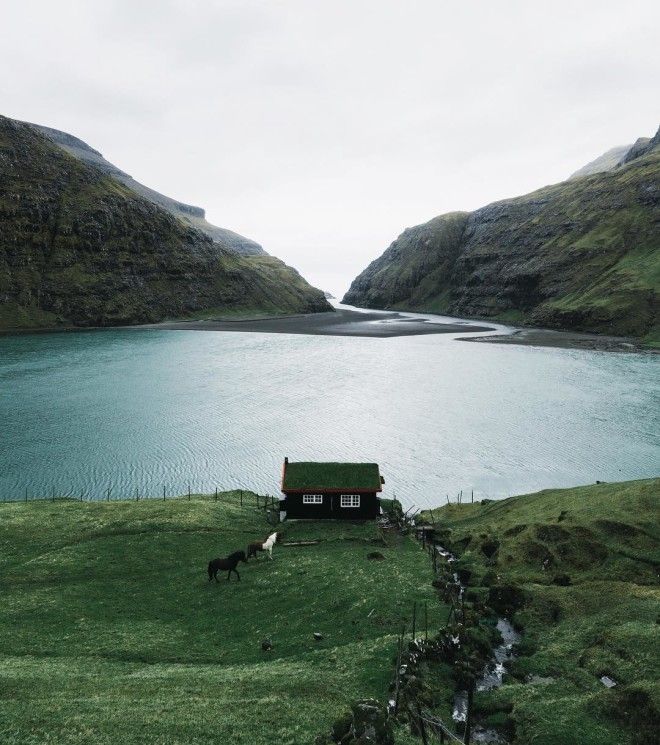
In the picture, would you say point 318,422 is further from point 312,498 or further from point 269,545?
point 269,545

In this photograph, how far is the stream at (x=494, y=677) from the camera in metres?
20.3

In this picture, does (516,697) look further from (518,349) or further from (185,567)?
(518,349)

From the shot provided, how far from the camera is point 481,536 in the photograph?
43094 millimetres

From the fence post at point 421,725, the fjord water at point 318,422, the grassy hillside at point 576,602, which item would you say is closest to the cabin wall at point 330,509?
the grassy hillside at point 576,602

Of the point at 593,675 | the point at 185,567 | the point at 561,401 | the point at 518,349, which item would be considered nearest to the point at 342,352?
the point at 518,349

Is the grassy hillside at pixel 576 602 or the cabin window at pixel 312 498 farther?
the cabin window at pixel 312 498

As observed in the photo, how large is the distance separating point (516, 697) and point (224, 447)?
60.3 m

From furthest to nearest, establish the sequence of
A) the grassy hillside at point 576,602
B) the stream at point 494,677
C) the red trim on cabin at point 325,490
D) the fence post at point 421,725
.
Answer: the red trim on cabin at point 325,490, the stream at point 494,677, the grassy hillside at point 576,602, the fence post at point 421,725

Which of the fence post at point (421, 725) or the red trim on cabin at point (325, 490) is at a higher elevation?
the fence post at point (421, 725)

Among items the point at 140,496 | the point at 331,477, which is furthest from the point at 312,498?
the point at 140,496

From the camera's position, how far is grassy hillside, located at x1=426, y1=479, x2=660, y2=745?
20.0m

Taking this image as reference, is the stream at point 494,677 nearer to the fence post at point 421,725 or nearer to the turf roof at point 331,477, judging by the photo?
the fence post at point 421,725

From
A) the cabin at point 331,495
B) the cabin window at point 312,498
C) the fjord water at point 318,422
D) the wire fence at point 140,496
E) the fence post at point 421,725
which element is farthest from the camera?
the fjord water at point 318,422

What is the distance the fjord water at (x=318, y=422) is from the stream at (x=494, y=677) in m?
30.6
